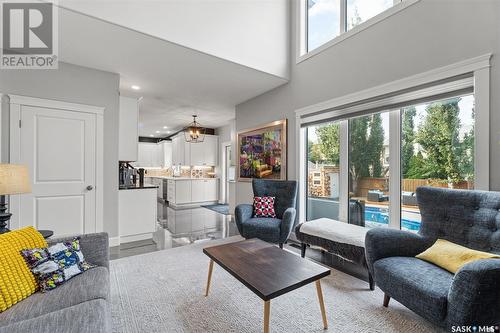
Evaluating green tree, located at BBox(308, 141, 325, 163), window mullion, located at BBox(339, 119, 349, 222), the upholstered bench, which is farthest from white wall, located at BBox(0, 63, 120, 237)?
window mullion, located at BBox(339, 119, 349, 222)

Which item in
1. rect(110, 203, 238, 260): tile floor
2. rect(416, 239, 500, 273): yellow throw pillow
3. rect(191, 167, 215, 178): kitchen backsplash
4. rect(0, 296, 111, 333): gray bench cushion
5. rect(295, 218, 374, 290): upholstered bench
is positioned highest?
rect(191, 167, 215, 178): kitchen backsplash

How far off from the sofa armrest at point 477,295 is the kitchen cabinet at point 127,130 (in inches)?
166

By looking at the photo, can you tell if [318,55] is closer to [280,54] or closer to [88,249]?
[280,54]

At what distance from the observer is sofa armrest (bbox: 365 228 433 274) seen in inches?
76.5

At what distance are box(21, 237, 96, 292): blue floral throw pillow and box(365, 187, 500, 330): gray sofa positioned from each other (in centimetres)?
225

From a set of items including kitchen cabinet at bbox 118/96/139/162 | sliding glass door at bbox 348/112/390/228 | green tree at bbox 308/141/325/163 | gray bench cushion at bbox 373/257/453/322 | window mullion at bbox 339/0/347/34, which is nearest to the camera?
gray bench cushion at bbox 373/257/453/322

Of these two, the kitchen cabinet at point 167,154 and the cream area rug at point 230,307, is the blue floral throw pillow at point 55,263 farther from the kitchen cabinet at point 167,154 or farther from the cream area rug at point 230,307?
the kitchen cabinet at point 167,154

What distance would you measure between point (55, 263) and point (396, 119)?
3.41 meters

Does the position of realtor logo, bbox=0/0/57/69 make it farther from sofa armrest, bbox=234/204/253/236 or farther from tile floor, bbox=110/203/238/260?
sofa armrest, bbox=234/204/253/236

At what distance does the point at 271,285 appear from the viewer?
1.48m

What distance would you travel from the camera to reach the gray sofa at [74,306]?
1.02m

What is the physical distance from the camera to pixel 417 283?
5.03ft

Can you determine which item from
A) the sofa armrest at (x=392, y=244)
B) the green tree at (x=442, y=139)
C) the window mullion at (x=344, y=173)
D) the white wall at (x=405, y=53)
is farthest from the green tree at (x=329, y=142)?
the sofa armrest at (x=392, y=244)

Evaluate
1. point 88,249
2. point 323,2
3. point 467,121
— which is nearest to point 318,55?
point 323,2
